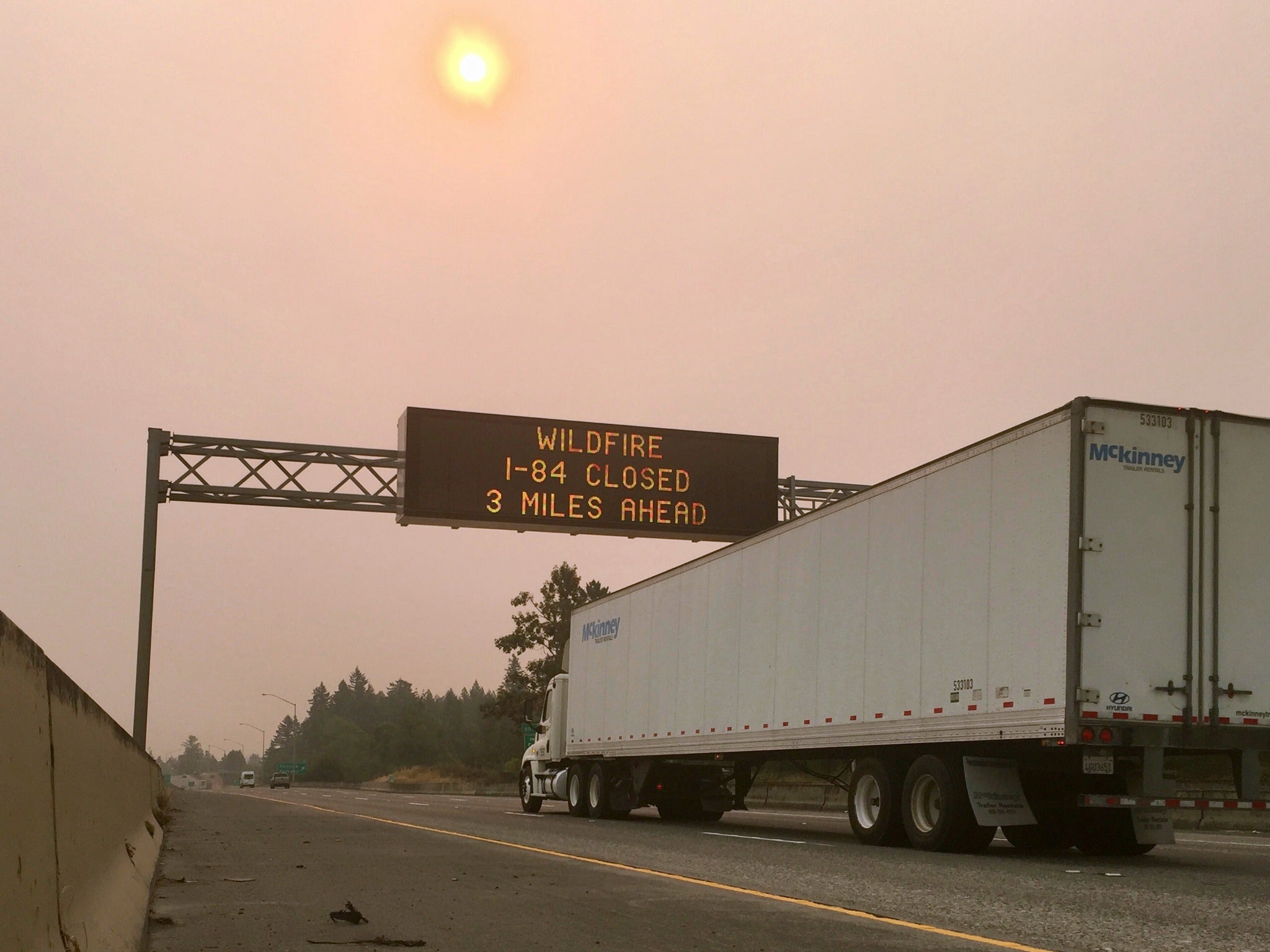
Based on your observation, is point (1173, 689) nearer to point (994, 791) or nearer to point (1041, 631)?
point (1041, 631)

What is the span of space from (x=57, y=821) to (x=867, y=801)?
44.5 ft

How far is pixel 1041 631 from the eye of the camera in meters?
14.4

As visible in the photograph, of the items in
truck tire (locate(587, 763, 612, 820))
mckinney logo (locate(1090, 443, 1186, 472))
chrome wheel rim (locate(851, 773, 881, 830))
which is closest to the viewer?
mckinney logo (locate(1090, 443, 1186, 472))

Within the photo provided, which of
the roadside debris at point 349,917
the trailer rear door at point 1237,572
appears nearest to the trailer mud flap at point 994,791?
the trailer rear door at point 1237,572

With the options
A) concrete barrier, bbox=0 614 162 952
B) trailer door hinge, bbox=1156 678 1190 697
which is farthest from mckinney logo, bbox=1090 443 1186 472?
concrete barrier, bbox=0 614 162 952

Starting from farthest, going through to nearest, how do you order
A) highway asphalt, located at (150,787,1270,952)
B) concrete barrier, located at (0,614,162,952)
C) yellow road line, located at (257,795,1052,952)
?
highway asphalt, located at (150,787,1270,952) < yellow road line, located at (257,795,1052,952) < concrete barrier, located at (0,614,162,952)

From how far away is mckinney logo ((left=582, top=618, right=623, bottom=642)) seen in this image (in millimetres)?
27641

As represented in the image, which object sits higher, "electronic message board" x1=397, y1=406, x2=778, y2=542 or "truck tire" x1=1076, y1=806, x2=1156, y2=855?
"electronic message board" x1=397, y1=406, x2=778, y2=542

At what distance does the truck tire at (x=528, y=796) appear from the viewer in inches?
1229

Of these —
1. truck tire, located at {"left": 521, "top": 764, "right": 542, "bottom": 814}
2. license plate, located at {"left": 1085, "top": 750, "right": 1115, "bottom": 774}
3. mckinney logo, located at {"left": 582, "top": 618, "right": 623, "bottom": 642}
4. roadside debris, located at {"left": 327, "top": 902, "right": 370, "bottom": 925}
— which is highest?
mckinney logo, located at {"left": 582, "top": 618, "right": 623, "bottom": 642}

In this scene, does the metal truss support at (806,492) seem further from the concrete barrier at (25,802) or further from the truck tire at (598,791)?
the concrete barrier at (25,802)

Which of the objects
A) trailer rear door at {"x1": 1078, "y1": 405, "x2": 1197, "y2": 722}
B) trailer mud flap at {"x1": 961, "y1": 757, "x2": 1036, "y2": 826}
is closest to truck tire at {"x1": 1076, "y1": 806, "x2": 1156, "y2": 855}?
trailer mud flap at {"x1": 961, "y1": 757, "x2": 1036, "y2": 826}

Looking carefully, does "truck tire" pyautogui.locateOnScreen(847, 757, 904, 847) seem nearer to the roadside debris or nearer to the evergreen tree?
the roadside debris

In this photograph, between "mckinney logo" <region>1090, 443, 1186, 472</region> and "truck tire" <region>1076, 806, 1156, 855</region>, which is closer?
"mckinney logo" <region>1090, 443, 1186, 472</region>
